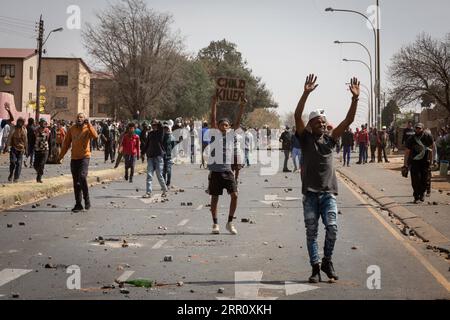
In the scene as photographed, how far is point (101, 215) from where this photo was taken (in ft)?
49.0

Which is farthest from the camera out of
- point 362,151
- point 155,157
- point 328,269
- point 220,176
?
point 362,151

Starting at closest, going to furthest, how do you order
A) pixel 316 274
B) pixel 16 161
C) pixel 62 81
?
pixel 316 274, pixel 16 161, pixel 62 81

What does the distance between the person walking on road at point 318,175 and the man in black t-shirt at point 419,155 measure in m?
9.03

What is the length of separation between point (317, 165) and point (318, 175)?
115 mm

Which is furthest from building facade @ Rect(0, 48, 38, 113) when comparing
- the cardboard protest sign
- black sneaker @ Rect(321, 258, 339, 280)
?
black sneaker @ Rect(321, 258, 339, 280)

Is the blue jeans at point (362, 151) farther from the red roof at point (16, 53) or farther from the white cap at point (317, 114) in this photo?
the red roof at point (16, 53)

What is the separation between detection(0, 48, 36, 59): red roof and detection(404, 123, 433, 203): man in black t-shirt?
7444 centimetres

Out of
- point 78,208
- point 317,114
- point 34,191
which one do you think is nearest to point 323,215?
point 317,114

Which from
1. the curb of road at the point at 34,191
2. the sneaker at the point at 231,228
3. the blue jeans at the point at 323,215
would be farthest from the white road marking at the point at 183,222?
the blue jeans at the point at 323,215

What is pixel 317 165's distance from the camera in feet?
27.6

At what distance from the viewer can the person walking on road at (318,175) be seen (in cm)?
835

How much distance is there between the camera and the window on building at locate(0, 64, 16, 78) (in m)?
86.1

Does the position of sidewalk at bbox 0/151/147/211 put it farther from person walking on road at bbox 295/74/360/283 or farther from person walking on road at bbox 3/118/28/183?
person walking on road at bbox 295/74/360/283

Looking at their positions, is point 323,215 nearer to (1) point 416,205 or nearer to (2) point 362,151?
(1) point 416,205
